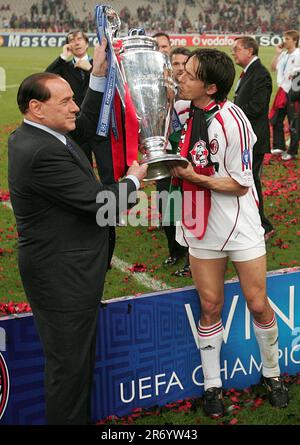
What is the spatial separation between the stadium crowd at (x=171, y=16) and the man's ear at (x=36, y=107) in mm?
32911

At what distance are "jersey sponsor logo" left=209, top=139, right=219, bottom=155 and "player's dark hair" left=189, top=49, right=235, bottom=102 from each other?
0.23 meters

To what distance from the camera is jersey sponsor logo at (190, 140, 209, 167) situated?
10.0 ft

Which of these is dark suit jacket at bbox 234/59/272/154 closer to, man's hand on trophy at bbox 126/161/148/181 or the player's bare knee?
the player's bare knee

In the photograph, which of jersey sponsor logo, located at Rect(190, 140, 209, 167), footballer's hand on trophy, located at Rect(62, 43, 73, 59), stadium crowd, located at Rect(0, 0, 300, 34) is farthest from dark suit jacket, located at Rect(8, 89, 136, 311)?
stadium crowd, located at Rect(0, 0, 300, 34)

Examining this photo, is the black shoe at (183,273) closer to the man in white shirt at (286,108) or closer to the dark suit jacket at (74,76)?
the dark suit jacket at (74,76)

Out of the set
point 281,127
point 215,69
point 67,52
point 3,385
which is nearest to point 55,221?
point 3,385

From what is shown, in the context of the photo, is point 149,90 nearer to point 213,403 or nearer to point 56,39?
point 213,403

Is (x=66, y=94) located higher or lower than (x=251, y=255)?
higher

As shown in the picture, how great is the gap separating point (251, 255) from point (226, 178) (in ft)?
1.39

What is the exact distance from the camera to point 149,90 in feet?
9.27

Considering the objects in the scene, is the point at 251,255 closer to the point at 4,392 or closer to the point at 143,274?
the point at 4,392

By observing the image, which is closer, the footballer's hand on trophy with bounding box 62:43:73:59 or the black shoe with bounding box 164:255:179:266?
the black shoe with bounding box 164:255:179:266
